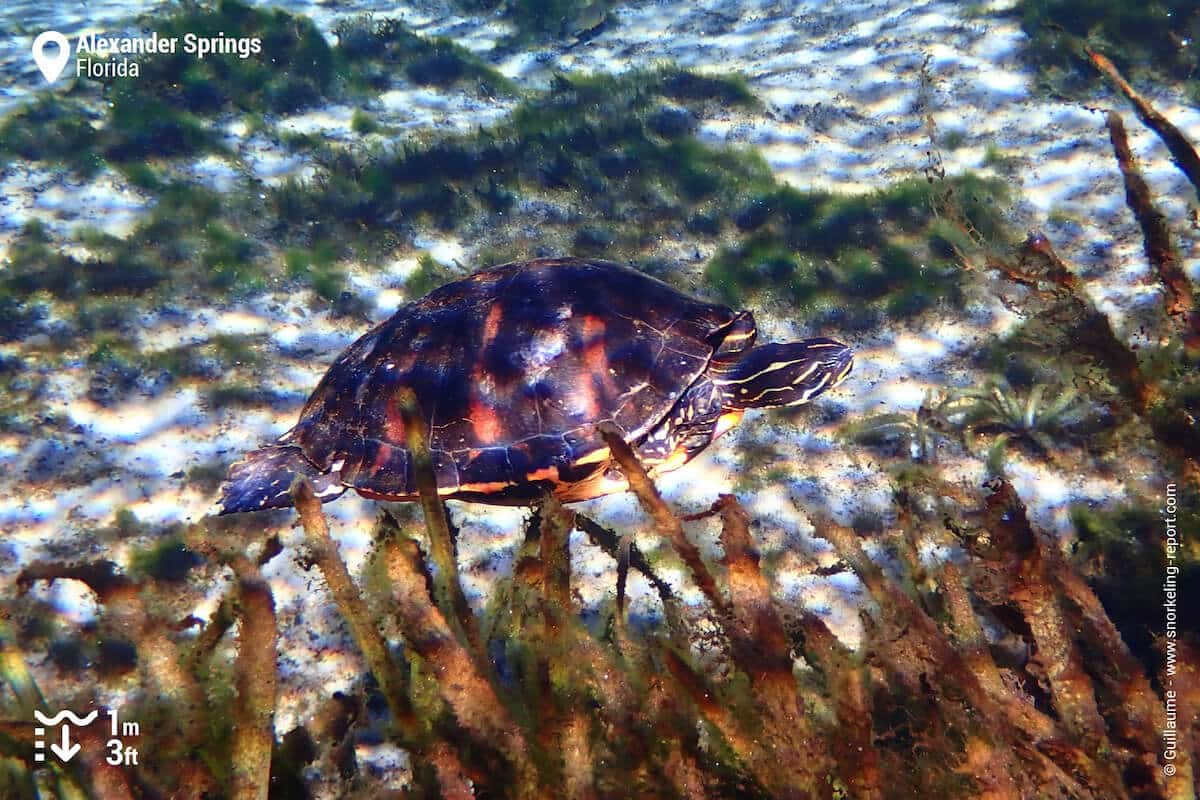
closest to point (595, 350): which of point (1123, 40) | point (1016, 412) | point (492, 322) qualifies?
point (492, 322)

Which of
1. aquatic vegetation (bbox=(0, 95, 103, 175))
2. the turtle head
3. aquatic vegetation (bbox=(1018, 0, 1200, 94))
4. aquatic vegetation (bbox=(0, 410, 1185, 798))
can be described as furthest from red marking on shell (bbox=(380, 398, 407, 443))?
aquatic vegetation (bbox=(1018, 0, 1200, 94))

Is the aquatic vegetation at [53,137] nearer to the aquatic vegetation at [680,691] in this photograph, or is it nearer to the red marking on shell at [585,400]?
the red marking on shell at [585,400]

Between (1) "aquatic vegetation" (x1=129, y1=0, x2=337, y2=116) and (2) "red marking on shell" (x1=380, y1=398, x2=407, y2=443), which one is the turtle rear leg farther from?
(1) "aquatic vegetation" (x1=129, y1=0, x2=337, y2=116)

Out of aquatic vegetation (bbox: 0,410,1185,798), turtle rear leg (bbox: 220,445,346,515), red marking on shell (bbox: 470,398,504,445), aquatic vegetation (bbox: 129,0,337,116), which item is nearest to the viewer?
aquatic vegetation (bbox: 0,410,1185,798)

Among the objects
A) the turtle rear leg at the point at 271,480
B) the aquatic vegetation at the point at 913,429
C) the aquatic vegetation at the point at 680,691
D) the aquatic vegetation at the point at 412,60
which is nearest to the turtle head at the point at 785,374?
the aquatic vegetation at the point at 913,429

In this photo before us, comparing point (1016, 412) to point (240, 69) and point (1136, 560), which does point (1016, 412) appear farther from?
point (240, 69)

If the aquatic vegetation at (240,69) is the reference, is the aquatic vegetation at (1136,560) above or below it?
below

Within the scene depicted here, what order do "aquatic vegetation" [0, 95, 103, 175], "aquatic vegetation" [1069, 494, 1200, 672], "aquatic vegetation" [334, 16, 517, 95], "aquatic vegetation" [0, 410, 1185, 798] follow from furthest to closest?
"aquatic vegetation" [334, 16, 517, 95], "aquatic vegetation" [0, 95, 103, 175], "aquatic vegetation" [1069, 494, 1200, 672], "aquatic vegetation" [0, 410, 1185, 798]

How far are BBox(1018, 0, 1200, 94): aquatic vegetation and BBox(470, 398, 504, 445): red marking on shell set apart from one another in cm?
711

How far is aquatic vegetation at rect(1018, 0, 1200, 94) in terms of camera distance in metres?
6.26

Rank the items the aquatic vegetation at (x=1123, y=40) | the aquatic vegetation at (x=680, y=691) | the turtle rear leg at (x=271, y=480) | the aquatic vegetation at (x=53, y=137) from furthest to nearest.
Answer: the aquatic vegetation at (x=53, y=137)
the aquatic vegetation at (x=1123, y=40)
the turtle rear leg at (x=271, y=480)
the aquatic vegetation at (x=680, y=691)

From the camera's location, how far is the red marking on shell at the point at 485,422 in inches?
137

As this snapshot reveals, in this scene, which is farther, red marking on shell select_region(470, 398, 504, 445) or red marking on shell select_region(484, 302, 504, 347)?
red marking on shell select_region(484, 302, 504, 347)

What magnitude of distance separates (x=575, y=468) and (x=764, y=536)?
48.8 inches
